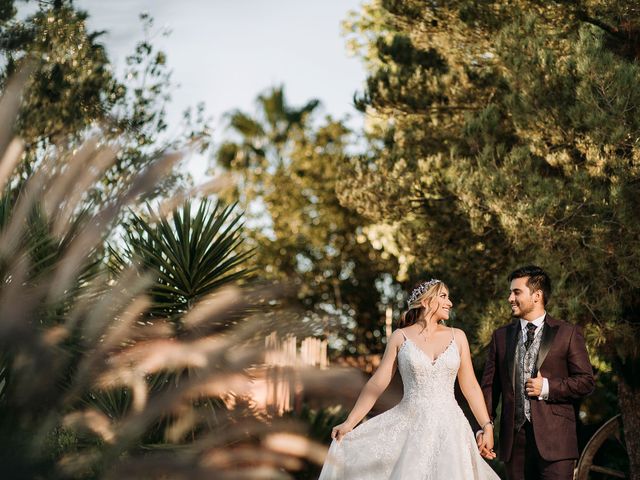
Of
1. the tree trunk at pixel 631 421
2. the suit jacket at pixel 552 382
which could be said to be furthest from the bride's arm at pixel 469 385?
the tree trunk at pixel 631 421

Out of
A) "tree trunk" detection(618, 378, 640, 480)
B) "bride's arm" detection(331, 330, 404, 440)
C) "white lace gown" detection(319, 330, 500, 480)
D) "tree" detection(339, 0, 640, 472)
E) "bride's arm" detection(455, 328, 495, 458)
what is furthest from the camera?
"tree trunk" detection(618, 378, 640, 480)

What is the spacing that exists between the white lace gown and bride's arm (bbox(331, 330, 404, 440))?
0.06m

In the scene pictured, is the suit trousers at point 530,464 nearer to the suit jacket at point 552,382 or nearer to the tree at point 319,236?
the suit jacket at point 552,382

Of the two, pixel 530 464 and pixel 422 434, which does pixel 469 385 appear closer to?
pixel 422 434

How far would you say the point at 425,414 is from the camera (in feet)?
21.4

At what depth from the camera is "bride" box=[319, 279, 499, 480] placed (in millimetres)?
6234

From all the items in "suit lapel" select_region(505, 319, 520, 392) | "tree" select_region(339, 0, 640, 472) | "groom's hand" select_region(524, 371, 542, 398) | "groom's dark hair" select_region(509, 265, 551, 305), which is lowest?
"groom's hand" select_region(524, 371, 542, 398)

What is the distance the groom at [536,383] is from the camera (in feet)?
20.0

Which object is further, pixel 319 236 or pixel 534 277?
pixel 319 236

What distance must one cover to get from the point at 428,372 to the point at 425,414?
30 cm

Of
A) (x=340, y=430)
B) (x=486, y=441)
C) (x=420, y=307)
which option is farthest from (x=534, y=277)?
(x=340, y=430)

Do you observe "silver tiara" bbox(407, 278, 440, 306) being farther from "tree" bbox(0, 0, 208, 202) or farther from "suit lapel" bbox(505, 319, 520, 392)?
"tree" bbox(0, 0, 208, 202)

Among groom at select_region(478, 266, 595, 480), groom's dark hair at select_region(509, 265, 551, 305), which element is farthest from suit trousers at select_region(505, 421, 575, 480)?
groom's dark hair at select_region(509, 265, 551, 305)

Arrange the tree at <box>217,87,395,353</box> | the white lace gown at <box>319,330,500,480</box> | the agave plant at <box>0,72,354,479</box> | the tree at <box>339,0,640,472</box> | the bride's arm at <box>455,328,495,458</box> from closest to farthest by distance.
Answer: the agave plant at <box>0,72,354,479</box>
the white lace gown at <box>319,330,500,480</box>
the bride's arm at <box>455,328,495,458</box>
the tree at <box>339,0,640,472</box>
the tree at <box>217,87,395,353</box>
